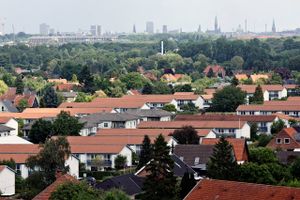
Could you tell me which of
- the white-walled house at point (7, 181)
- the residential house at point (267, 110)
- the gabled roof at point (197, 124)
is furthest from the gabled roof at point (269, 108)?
the white-walled house at point (7, 181)

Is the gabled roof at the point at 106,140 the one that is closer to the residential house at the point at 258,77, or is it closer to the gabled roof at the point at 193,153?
the gabled roof at the point at 193,153

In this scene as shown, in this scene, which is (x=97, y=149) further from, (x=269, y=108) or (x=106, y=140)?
(x=269, y=108)

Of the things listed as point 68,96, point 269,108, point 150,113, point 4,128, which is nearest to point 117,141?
point 4,128

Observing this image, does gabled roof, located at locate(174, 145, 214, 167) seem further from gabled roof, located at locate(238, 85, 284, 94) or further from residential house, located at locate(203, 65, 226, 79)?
residential house, located at locate(203, 65, 226, 79)

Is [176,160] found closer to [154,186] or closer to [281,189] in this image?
[154,186]

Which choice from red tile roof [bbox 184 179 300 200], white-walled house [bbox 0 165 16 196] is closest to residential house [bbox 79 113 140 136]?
white-walled house [bbox 0 165 16 196]

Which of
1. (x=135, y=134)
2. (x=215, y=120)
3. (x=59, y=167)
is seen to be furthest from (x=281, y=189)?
(x=215, y=120)
